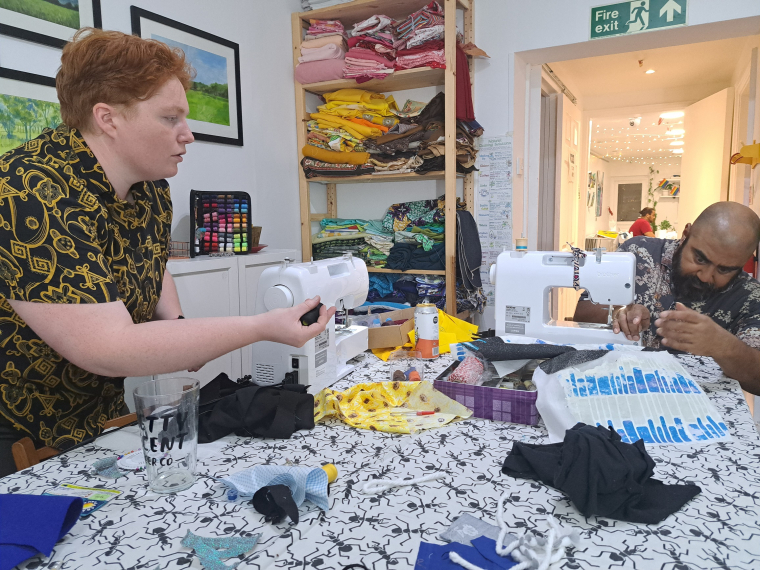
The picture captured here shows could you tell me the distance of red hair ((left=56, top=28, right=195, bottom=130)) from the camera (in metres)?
0.97

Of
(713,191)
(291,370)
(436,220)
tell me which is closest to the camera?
(291,370)

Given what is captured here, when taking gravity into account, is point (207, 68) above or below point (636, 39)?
below

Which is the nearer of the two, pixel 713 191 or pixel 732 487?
pixel 732 487

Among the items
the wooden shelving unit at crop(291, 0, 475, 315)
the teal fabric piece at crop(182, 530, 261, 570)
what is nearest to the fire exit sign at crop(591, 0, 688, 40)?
the wooden shelving unit at crop(291, 0, 475, 315)

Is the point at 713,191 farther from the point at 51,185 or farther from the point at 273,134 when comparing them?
the point at 51,185

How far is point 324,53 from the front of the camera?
308 centimetres

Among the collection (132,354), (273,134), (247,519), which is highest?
(273,134)

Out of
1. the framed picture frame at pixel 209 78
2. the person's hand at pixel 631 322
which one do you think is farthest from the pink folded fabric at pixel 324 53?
the person's hand at pixel 631 322

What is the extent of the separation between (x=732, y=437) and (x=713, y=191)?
4647 millimetres

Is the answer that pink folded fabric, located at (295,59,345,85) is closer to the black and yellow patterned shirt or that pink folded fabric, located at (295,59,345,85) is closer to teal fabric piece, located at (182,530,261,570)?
the black and yellow patterned shirt

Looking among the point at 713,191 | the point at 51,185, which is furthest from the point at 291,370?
the point at 713,191

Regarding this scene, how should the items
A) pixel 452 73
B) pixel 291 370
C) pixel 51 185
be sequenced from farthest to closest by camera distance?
1. pixel 452 73
2. pixel 291 370
3. pixel 51 185

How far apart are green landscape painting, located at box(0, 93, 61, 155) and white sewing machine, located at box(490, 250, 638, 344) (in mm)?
1680

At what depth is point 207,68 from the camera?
8.53ft
